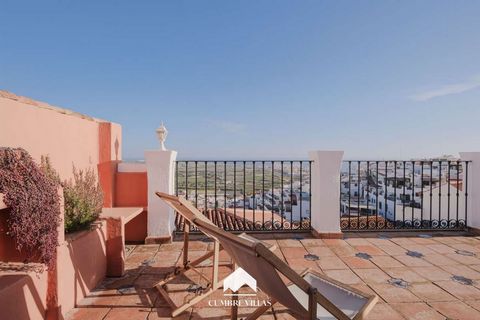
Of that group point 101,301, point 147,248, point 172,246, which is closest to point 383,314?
point 101,301

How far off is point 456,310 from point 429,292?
0.28 meters

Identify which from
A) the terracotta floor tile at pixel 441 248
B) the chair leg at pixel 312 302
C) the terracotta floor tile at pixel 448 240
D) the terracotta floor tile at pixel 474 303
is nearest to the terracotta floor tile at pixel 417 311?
the terracotta floor tile at pixel 474 303

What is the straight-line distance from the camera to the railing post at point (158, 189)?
143 inches

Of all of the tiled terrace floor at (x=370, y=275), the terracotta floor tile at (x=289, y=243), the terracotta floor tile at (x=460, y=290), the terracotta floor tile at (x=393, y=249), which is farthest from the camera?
the terracotta floor tile at (x=289, y=243)

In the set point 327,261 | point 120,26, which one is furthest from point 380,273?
point 120,26

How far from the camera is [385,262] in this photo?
9.75 feet

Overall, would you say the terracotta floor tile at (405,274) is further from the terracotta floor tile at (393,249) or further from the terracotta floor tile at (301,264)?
the terracotta floor tile at (301,264)

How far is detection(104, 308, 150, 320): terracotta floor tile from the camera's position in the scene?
6.25 feet

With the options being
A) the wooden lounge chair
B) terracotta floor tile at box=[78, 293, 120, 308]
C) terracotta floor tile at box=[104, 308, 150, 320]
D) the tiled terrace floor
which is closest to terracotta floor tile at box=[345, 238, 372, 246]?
the tiled terrace floor

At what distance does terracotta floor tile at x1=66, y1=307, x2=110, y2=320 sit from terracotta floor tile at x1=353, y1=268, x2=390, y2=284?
2527 millimetres

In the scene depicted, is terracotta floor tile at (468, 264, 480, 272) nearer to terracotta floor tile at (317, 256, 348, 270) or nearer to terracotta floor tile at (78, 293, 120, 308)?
terracotta floor tile at (317, 256, 348, 270)

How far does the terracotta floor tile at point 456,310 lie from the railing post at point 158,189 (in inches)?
127

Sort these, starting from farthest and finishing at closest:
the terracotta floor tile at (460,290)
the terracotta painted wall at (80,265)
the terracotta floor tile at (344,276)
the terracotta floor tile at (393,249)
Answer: the terracotta floor tile at (393,249), the terracotta floor tile at (344,276), the terracotta floor tile at (460,290), the terracotta painted wall at (80,265)

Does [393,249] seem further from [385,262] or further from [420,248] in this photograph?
[385,262]
